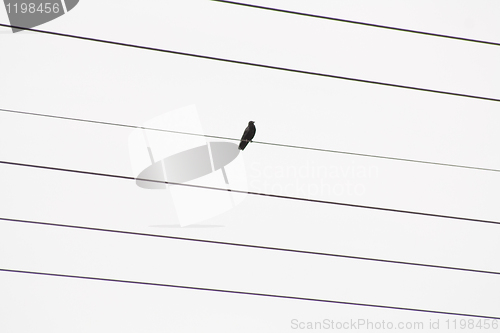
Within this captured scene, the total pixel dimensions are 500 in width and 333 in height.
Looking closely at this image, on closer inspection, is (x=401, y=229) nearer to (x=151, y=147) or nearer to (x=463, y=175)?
(x=463, y=175)

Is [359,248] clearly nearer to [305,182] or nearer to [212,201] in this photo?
[305,182]

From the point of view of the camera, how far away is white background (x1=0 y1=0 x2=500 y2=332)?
0.96 meters

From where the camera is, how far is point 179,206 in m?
1.01

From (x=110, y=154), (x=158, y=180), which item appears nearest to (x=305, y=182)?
(x=158, y=180)

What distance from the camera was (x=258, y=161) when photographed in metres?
1.01

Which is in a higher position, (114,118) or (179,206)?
(114,118)

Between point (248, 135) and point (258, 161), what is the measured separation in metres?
0.07

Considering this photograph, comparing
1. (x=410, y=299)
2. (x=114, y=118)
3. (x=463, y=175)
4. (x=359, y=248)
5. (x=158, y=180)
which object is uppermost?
(x=114, y=118)

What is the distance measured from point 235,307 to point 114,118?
1.69 ft

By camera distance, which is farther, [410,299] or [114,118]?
[410,299]

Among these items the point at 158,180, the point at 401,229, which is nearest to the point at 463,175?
the point at 401,229

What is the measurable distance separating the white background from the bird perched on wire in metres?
0.02

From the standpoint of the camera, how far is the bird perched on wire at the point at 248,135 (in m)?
0.96

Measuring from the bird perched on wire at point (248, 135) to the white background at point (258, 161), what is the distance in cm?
2
